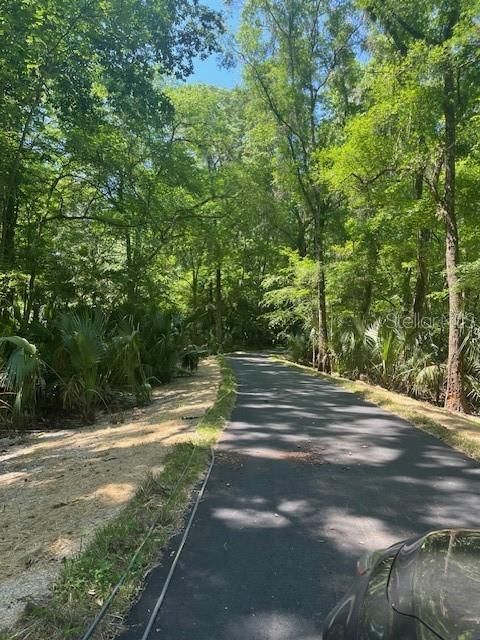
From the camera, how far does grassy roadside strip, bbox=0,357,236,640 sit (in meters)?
2.59

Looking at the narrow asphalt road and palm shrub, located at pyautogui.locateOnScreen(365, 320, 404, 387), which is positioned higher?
palm shrub, located at pyautogui.locateOnScreen(365, 320, 404, 387)

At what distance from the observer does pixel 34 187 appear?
13.9 m

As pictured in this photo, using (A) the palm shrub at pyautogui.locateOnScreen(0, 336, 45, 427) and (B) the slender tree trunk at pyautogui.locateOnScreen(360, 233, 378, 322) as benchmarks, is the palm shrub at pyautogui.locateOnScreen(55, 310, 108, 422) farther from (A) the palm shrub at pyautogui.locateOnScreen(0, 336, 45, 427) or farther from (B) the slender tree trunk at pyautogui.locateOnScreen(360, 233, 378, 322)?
(B) the slender tree trunk at pyautogui.locateOnScreen(360, 233, 378, 322)

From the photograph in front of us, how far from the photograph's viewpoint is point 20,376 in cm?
859

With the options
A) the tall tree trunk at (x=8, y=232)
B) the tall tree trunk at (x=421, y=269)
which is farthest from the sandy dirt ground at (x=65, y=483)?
the tall tree trunk at (x=421, y=269)

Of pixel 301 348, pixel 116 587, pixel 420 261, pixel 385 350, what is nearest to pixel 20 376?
pixel 116 587

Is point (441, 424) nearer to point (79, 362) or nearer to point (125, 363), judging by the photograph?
point (125, 363)

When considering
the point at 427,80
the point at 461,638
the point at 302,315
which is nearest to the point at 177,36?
the point at 427,80

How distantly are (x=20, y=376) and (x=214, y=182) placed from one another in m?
18.1

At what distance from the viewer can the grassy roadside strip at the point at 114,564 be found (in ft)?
8.49

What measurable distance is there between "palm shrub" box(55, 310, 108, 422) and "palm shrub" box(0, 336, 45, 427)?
23.4 inches

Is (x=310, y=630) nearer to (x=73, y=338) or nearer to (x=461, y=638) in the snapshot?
(x=461, y=638)

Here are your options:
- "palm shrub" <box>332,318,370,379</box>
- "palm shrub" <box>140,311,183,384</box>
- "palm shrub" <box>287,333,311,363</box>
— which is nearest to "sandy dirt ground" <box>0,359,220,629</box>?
"palm shrub" <box>140,311,183,384</box>

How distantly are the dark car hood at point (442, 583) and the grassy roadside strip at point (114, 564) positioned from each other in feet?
5.36
